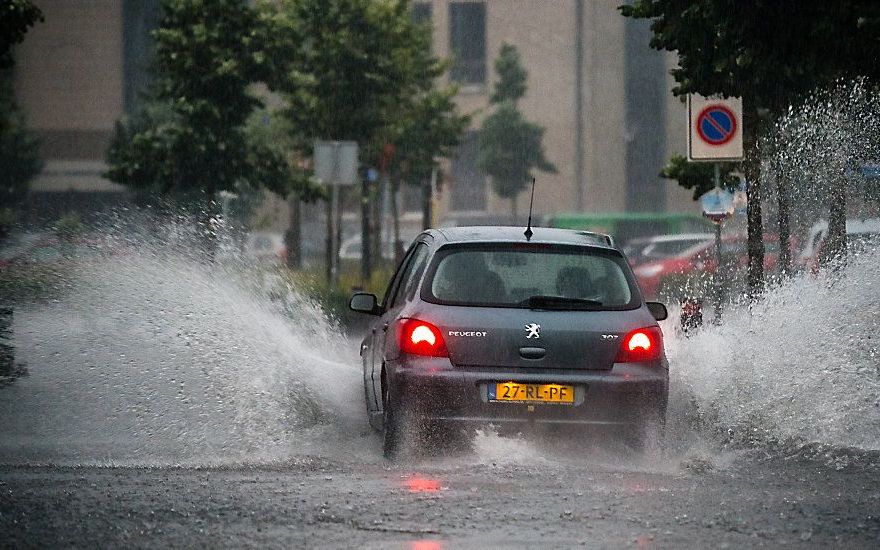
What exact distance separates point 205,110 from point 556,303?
78.2 ft

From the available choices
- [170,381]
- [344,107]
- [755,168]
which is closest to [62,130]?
[344,107]

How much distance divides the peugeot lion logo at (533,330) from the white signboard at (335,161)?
22274 millimetres

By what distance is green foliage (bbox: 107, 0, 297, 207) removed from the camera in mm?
32438

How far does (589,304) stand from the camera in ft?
32.3

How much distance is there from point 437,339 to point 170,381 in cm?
346

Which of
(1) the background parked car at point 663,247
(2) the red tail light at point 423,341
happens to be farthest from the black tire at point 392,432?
(1) the background parked car at point 663,247

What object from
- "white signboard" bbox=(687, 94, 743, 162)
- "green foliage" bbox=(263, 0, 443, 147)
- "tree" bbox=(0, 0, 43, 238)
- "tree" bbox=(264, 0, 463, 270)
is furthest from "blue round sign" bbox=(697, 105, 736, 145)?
"tree" bbox=(0, 0, 43, 238)

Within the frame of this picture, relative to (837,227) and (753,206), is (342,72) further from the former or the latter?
(837,227)

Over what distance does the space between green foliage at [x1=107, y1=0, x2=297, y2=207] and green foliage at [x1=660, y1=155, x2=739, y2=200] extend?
12.4 m

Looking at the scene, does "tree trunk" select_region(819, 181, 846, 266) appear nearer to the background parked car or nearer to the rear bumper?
the rear bumper

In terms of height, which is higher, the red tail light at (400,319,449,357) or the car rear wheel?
the red tail light at (400,319,449,357)

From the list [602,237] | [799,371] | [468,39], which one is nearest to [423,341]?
[602,237]

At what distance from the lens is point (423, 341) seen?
966cm

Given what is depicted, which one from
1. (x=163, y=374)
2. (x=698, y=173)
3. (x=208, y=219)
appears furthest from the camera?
(x=208, y=219)
